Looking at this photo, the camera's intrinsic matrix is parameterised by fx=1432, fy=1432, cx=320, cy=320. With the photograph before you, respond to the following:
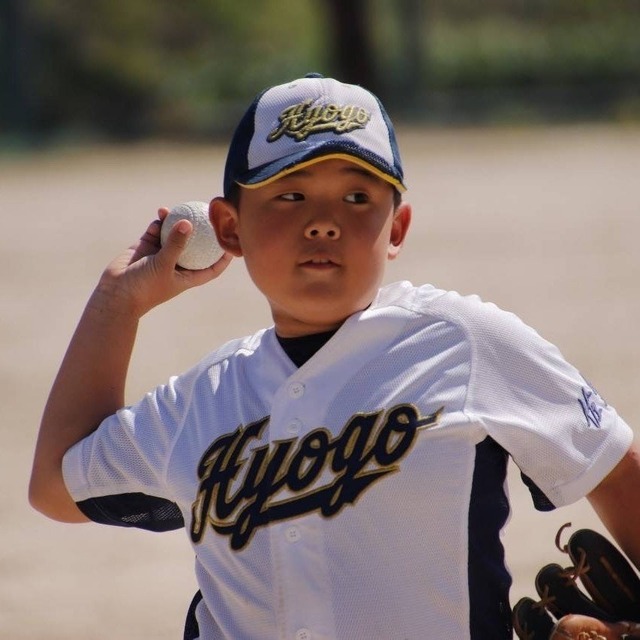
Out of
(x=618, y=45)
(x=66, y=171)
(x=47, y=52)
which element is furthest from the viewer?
(x=618, y=45)

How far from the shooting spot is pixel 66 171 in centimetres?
1891

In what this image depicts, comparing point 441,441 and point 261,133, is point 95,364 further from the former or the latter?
Result: point 441,441

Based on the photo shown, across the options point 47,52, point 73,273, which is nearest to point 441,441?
point 73,273

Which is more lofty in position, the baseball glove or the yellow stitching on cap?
the yellow stitching on cap

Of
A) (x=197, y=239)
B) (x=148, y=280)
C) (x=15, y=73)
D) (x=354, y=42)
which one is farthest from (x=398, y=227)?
(x=354, y=42)

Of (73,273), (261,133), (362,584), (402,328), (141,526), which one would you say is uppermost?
(73,273)

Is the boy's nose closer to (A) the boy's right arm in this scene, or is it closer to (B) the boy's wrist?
(A) the boy's right arm

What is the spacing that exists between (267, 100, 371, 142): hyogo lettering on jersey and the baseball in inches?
12.4

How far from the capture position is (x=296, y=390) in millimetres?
2566

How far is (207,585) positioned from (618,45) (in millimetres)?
26017

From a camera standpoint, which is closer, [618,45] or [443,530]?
[443,530]

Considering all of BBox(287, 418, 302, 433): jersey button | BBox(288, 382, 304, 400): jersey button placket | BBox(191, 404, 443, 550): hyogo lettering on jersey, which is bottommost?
BBox(191, 404, 443, 550): hyogo lettering on jersey

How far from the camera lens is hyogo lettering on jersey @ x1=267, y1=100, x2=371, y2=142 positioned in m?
2.52

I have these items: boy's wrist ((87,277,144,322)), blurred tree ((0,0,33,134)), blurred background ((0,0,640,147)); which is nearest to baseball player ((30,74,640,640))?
boy's wrist ((87,277,144,322))
